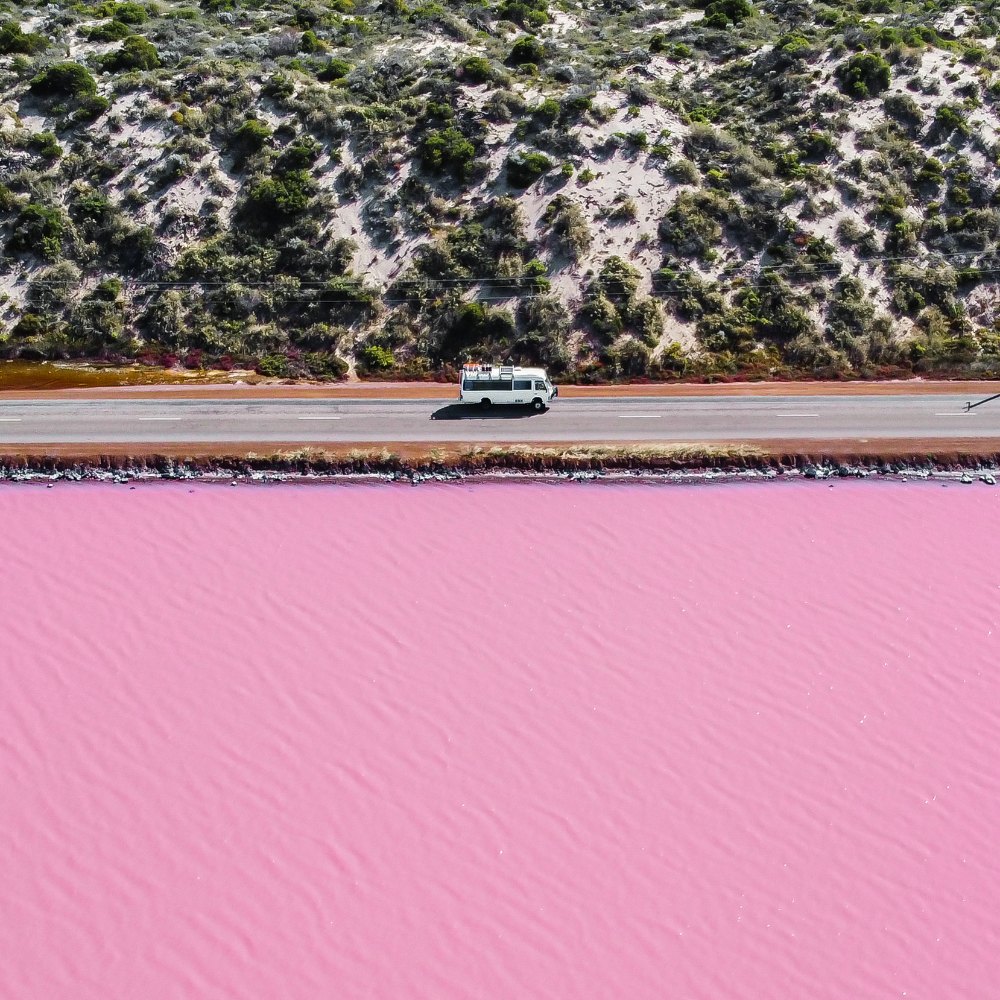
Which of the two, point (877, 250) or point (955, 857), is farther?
point (877, 250)

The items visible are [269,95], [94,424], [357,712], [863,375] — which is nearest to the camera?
[357,712]

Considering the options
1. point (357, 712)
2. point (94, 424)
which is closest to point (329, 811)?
point (357, 712)

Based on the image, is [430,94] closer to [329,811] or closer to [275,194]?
[275,194]

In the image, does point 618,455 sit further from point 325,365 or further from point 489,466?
point 325,365

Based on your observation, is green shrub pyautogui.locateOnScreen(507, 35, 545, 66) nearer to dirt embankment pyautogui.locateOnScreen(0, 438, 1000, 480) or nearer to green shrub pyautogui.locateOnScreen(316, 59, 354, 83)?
green shrub pyautogui.locateOnScreen(316, 59, 354, 83)

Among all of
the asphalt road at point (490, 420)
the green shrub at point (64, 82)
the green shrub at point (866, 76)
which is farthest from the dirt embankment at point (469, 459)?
the green shrub at point (64, 82)

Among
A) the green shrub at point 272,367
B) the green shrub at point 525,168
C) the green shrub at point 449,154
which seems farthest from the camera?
the green shrub at point 449,154

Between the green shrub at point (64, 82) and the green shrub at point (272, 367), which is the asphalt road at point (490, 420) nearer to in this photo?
→ the green shrub at point (272, 367)
